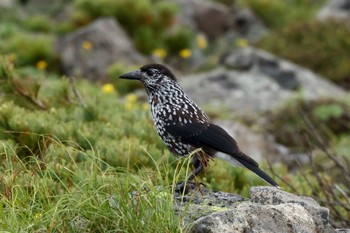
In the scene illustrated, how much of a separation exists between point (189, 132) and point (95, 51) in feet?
27.8

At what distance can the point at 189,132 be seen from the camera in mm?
6012

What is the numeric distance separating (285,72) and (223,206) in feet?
28.9

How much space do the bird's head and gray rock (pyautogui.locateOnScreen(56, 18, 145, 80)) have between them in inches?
285

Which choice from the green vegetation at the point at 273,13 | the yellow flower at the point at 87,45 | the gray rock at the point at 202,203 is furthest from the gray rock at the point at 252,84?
the gray rock at the point at 202,203

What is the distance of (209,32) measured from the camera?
18.5m

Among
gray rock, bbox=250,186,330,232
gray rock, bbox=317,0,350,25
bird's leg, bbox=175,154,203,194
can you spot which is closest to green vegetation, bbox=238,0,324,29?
gray rock, bbox=317,0,350,25

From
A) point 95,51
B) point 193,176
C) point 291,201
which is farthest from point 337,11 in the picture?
point 291,201

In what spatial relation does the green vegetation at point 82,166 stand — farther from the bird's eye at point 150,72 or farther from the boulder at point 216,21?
the boulder at point 216,21

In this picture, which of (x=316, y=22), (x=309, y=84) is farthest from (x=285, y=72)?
(x=316, y=22)

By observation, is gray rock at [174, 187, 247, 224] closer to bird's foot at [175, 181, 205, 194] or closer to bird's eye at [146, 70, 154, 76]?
bird's foot at [175, 181, 205, 194]

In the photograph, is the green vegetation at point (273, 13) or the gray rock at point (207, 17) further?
the green vegetation at point (273, 13)

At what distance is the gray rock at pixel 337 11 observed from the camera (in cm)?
1664

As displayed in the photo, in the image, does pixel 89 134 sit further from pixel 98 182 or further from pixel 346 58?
pixel 346 58

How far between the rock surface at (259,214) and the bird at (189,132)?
72 centimetres
